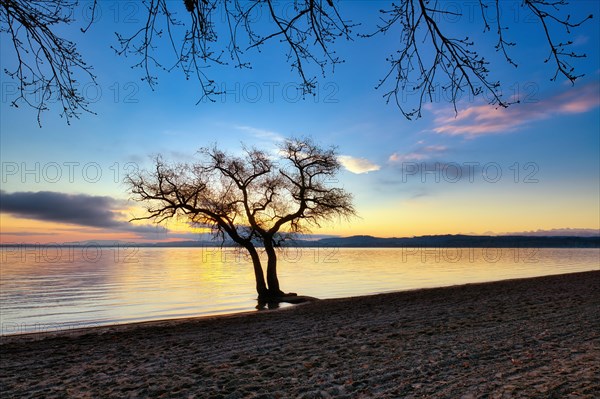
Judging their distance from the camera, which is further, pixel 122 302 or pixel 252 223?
pixel 122 302

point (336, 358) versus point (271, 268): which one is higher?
point (336, 358)

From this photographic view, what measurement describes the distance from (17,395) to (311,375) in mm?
4614

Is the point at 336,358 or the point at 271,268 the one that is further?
the point at 271,268

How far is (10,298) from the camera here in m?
28.7

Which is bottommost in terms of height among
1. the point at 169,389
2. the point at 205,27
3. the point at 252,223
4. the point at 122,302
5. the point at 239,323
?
the point at 122,302

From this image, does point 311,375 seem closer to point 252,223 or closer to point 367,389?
point 367,389

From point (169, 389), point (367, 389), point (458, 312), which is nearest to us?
point (367, 389)

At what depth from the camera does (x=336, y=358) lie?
7375 millimetres

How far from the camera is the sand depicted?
18.4ft

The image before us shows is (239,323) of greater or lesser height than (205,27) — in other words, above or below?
below

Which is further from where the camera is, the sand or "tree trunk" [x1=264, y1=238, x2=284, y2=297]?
"tree trunk" [x1=264, y1=238, x2=284, y2=297]

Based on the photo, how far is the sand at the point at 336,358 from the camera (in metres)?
5.60

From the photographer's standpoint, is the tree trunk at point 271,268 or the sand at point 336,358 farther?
the tree trunk at point 271,268

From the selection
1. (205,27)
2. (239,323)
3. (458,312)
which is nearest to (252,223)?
(239,323)
